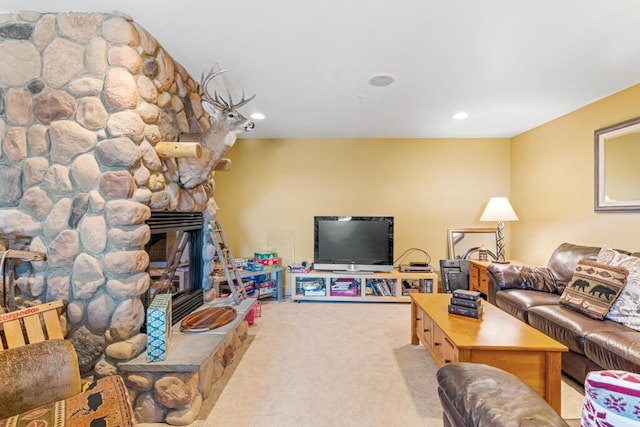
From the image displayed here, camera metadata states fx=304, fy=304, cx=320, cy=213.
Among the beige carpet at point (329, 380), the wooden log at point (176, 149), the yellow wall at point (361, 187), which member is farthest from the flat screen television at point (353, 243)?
the wooden log at point (176, 149)

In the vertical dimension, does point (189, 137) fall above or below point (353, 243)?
above

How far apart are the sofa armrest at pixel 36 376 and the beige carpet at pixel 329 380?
0.82 metres

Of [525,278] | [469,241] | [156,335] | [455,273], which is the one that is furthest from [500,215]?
[156,335]

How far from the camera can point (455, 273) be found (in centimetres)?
424

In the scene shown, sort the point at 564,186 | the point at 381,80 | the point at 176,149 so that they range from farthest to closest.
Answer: the point at 564,186 < the point at 381,80 < the point at 176,149

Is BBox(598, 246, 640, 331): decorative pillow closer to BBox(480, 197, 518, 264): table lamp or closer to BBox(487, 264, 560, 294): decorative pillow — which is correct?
BBox(487, 264, 560, 294): decorative pillow

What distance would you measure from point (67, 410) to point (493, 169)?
5.04 metres

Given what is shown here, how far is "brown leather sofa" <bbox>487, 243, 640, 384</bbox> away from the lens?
1.81 metres

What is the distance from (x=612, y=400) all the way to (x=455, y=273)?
3.81 m

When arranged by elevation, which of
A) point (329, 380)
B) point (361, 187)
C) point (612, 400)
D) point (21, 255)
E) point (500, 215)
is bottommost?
point (329, 380)

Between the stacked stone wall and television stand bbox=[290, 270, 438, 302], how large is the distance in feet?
8.36

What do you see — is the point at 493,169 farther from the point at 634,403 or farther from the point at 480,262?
the point at 634,403

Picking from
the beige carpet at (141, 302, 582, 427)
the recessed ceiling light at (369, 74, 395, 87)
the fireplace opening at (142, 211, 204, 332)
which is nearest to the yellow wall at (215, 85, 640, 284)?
the beige carpet at (141, 302, 582, 427)

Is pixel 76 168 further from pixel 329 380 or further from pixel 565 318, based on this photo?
pixel 565 318
